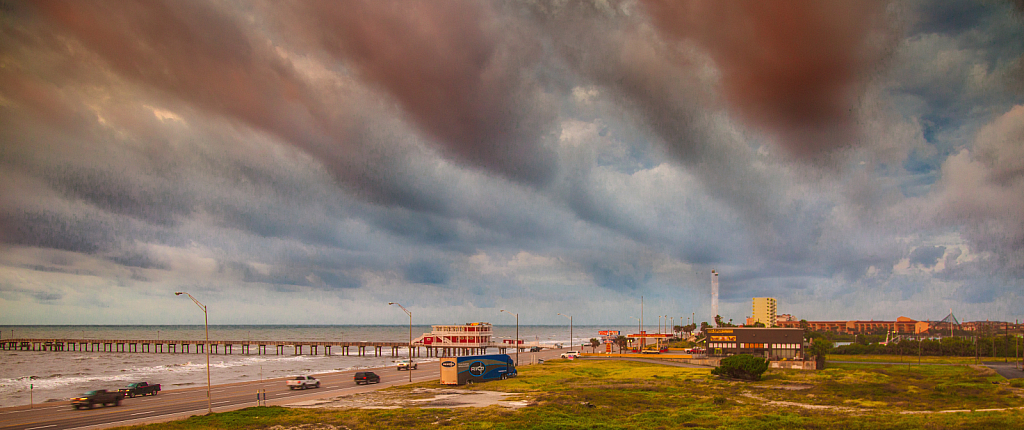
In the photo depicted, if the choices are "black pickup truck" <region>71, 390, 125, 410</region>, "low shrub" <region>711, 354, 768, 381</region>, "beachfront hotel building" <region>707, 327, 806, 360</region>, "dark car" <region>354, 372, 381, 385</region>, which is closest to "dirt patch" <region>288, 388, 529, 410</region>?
"dark car" <region>354, 372, 381, 385</region>

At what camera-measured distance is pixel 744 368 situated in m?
77.5

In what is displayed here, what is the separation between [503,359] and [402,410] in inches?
1172

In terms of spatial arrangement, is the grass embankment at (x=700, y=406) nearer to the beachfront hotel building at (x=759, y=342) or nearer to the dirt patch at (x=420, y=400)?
the dirt patch at (x=420, y=400)

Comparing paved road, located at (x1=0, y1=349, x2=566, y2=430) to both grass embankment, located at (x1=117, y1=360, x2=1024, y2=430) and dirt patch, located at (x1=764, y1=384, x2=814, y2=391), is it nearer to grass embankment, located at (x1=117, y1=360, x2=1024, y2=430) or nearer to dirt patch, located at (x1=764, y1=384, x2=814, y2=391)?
grass embankment, located at (x1=117, y1=360, x2=1024, y2=430)

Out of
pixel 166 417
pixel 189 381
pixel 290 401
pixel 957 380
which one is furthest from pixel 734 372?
pixel 189 381

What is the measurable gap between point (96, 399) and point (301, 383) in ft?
69.0

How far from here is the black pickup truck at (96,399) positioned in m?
54.7

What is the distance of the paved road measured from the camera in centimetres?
4572

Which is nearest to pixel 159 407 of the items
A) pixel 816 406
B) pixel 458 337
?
pixel 816 406

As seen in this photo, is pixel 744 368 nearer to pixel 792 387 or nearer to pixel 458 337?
pixel 792 387

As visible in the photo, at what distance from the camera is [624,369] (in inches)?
3686

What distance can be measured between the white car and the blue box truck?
1696 cm

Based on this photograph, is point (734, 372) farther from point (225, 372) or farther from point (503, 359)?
point (225, 372)

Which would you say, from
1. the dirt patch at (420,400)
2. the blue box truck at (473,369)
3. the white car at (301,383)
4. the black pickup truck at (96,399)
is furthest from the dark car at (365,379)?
the black pickup truck at (96,399)
